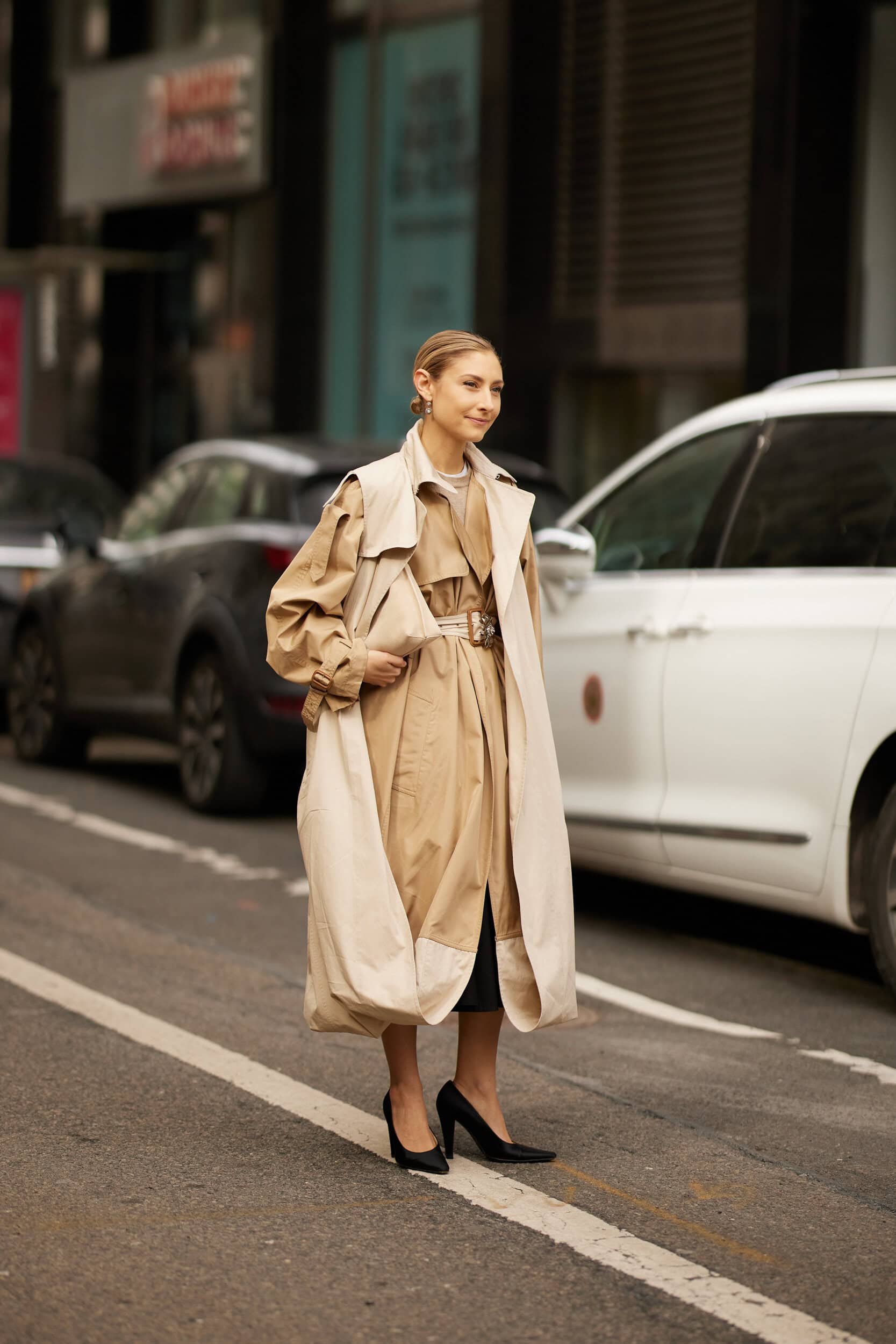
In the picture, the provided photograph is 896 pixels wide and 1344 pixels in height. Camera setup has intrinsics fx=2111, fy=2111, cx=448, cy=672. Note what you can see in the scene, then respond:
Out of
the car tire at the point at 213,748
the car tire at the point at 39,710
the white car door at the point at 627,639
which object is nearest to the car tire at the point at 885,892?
the white car door at the point at 627,639

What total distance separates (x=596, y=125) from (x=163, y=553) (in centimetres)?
687

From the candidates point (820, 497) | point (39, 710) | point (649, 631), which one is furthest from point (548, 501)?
point (39, 710)

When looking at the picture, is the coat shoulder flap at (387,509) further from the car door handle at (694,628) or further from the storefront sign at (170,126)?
the storefront sign at (170,126)

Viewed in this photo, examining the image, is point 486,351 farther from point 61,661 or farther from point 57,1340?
point 61,661

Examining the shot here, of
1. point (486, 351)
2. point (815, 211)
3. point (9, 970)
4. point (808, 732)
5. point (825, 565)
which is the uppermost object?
point (815, 211)

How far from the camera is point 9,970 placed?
6340 millimetres

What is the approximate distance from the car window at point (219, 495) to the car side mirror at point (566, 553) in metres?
2.57

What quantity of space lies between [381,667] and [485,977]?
0.68 meters

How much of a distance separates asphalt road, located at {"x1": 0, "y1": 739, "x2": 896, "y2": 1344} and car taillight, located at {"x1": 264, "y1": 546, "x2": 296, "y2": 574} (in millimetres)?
1978

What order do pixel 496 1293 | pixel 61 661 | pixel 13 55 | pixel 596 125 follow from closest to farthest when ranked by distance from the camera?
1. pixel 496 1293
2. pixel 61 661
3. pixel 596 125
4. pixel 13 55

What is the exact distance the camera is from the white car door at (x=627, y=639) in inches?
269

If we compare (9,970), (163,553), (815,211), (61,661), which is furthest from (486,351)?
(815,211)

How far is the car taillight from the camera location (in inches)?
354

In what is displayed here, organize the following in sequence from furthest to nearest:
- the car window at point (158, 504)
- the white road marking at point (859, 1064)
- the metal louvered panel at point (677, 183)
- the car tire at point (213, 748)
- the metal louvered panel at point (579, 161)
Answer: the metal louvered panel at point (579, 161), the metal louvered panel at point (677, 183), the car window at point (158, 504), the car tire at point (213, 748), the white road marking at point (859, 1064)
